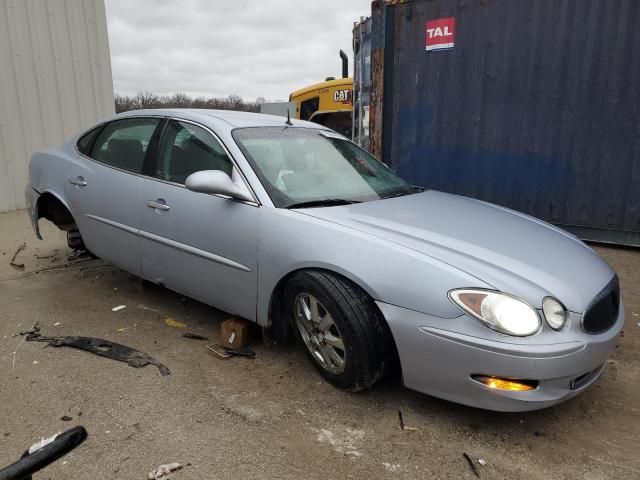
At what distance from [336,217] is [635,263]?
12.4 ft

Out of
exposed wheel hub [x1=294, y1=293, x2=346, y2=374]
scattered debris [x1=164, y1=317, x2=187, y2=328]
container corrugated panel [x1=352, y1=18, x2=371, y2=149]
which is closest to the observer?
exposed wheel hub [x1=294, y1=293, x2=346, y2=374]

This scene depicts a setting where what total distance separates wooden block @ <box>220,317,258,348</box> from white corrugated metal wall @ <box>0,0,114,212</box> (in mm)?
6142

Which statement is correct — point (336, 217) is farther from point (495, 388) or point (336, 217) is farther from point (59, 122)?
point (59, 122)

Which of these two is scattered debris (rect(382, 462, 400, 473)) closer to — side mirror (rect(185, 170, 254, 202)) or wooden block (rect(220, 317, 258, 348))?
wooden block (rect(220, 317, 258, 348))

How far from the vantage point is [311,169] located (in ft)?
10.5

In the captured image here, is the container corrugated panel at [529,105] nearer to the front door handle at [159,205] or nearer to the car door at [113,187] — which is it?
the car door at [113,187]

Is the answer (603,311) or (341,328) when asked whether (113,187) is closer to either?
(341,328)


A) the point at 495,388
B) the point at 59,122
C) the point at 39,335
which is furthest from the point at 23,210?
the point at 495,388

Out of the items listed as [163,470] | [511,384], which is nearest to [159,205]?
[163,470]

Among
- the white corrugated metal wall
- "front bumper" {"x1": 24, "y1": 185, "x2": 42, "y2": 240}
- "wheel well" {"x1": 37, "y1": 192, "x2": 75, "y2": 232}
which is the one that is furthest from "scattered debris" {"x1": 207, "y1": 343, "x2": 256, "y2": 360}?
the white corrugated metal wall

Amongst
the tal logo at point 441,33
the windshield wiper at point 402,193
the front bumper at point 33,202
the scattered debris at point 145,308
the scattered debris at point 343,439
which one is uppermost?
the tal logo at point 441,33

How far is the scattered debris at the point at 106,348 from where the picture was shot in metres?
2.98

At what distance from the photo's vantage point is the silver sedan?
2154 mm

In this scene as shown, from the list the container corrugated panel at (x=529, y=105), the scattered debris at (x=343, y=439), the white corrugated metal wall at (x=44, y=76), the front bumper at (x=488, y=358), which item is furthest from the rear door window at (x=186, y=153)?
the white corrugated metal wall at (x=44, y=76)
